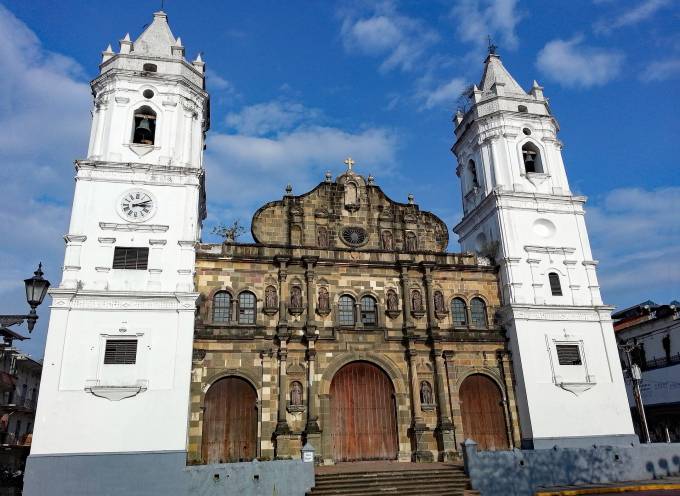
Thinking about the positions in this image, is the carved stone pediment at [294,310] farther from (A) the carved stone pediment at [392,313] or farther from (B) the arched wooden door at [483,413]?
(B) the arched wooden door at [483,413]

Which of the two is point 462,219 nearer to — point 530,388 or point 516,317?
point 516,317

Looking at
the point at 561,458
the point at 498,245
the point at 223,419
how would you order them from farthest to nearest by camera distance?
1. the point at 498,245
2. the point at 223,419
3. the point at 561,458

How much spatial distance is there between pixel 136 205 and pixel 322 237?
8.51 metres

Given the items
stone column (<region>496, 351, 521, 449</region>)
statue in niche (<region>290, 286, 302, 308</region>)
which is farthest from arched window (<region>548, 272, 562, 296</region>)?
statue in niche (<region>290, 286, 302, 308</region>)

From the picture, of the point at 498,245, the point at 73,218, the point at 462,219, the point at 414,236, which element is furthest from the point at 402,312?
the point at 73,218

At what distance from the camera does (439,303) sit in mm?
25391

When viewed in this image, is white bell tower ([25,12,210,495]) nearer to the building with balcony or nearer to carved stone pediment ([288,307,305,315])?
carved stone pediment ([288,307,305,315])

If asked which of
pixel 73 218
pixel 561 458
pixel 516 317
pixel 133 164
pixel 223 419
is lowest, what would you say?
pixel 561 458

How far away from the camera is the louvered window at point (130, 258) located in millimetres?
21891

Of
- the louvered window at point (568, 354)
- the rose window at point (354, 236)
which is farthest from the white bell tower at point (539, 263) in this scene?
the rose window at point (354, 236)

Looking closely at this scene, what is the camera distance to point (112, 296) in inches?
824

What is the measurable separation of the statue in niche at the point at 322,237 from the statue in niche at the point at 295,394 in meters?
6.65

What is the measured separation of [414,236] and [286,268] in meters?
7.01

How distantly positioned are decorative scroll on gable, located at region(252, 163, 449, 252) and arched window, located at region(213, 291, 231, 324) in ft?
10.7
